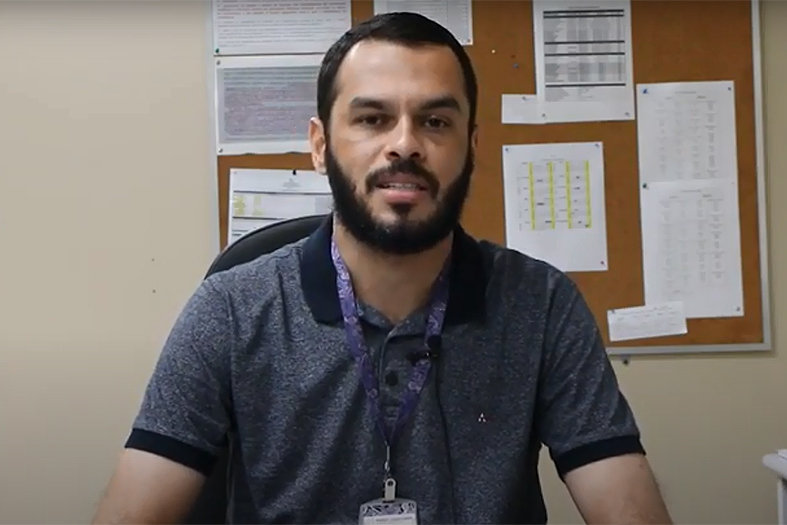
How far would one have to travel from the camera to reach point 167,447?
3.50ft

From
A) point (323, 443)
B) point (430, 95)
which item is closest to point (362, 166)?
point (430, 95)

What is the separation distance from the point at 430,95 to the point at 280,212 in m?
0.90

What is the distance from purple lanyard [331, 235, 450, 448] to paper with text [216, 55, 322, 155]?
33.2 inches

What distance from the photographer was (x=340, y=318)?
117 cm

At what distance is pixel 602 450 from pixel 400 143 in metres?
0.52

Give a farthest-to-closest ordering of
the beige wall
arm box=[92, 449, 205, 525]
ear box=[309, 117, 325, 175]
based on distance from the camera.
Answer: the beige wall < ear box=[309, 117, 325, 175] < arm box=[92, 449, 205, 525]

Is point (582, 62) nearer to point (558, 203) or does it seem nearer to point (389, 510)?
point (558, 203)

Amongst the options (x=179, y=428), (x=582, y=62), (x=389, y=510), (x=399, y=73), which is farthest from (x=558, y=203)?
(x=179, y=428)

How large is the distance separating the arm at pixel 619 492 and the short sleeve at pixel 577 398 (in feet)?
0.04

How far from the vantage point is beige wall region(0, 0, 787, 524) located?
1.97 metres

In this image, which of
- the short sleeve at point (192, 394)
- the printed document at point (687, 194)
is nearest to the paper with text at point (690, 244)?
the printed document at point (687, 194)

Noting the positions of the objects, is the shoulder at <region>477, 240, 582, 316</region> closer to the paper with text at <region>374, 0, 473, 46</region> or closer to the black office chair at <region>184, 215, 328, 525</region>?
the black office chair at <region>184, 215, 328, 525</region>

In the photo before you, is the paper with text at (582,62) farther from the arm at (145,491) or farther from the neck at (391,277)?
the arm at (145,491)

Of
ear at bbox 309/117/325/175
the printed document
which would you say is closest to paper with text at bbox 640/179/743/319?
the printed document
